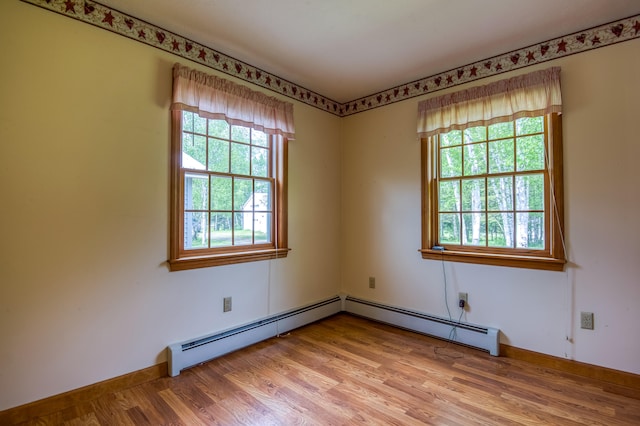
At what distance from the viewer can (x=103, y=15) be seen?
6.77 ft

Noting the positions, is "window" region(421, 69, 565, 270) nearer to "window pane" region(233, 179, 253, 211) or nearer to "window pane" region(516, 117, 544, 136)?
"window pane" region(516, 117, 544, 136)

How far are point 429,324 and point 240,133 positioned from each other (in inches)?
103

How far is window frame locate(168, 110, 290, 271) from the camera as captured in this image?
2.37m

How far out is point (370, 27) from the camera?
229 cm

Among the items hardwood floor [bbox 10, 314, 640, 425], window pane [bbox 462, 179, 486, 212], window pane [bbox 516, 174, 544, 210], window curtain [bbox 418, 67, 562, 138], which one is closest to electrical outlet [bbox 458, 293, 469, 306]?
hardwood floor [bbox 10, 314, 640, 425]

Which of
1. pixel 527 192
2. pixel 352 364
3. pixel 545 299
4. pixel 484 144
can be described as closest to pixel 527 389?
pixel 545 299

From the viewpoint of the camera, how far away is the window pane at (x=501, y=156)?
271cm

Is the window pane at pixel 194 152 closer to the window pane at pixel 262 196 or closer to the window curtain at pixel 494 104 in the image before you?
the window pane at pixel 262 196

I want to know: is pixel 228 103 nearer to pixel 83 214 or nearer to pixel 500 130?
pixel 83 214

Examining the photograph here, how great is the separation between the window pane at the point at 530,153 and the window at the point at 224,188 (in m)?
2.15

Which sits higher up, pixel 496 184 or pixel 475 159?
pixel 475 159

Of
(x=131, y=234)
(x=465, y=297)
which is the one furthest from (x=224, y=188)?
(x=465, y=297)

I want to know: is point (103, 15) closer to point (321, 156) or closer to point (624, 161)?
point (321, 156)

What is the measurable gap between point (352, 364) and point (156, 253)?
176 cm
